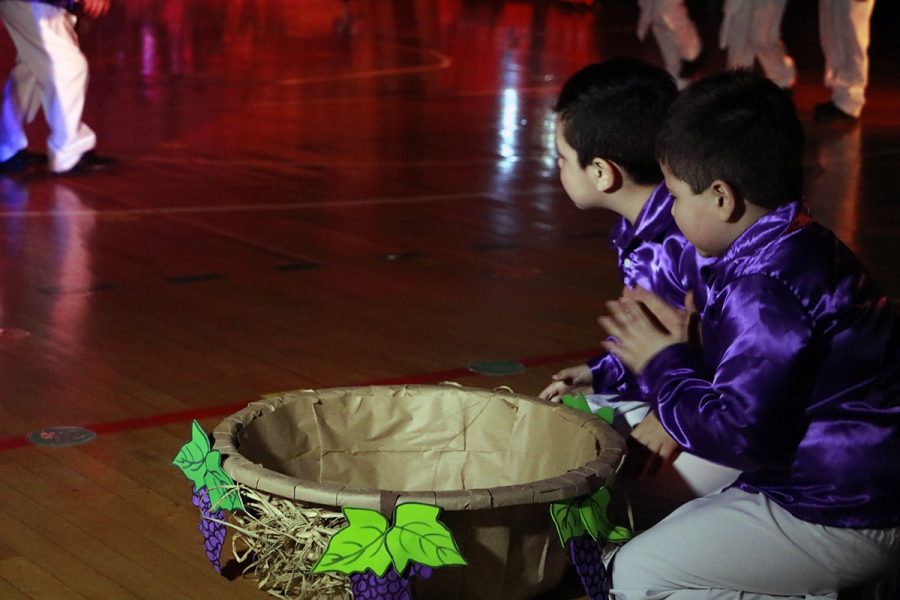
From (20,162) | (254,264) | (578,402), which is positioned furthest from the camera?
(20,162)

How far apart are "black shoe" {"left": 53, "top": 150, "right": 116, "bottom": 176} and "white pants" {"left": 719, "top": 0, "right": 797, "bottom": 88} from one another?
151 inches

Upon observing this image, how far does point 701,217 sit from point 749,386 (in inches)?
10.6

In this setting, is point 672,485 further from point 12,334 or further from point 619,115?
point 12,334

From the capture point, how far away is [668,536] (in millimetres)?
1933

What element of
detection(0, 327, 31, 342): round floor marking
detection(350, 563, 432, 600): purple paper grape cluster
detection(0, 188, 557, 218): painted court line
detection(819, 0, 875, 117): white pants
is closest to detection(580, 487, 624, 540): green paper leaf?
detection(350, 563, 432, 600): purple paper grape cluster

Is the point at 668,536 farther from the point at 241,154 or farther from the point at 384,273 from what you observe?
the point at 241,154

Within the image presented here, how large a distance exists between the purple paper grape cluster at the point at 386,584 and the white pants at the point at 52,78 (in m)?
4.09

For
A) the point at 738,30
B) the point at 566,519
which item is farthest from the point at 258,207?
the point at 738,30

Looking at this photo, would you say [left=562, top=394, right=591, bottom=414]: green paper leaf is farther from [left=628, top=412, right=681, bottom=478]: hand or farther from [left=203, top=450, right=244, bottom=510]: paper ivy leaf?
[left=203, top=450, right=244, bottom=510]: paper ivy leaf

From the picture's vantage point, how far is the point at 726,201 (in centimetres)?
190

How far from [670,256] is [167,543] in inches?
37.3

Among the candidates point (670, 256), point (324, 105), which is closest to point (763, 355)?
point (670, 256)

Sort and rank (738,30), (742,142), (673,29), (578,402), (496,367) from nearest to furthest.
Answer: (742,142) → (578,402) → (496,367) → (738,30) → (673,29)

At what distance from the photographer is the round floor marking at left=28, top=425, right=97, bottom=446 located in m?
2.71
